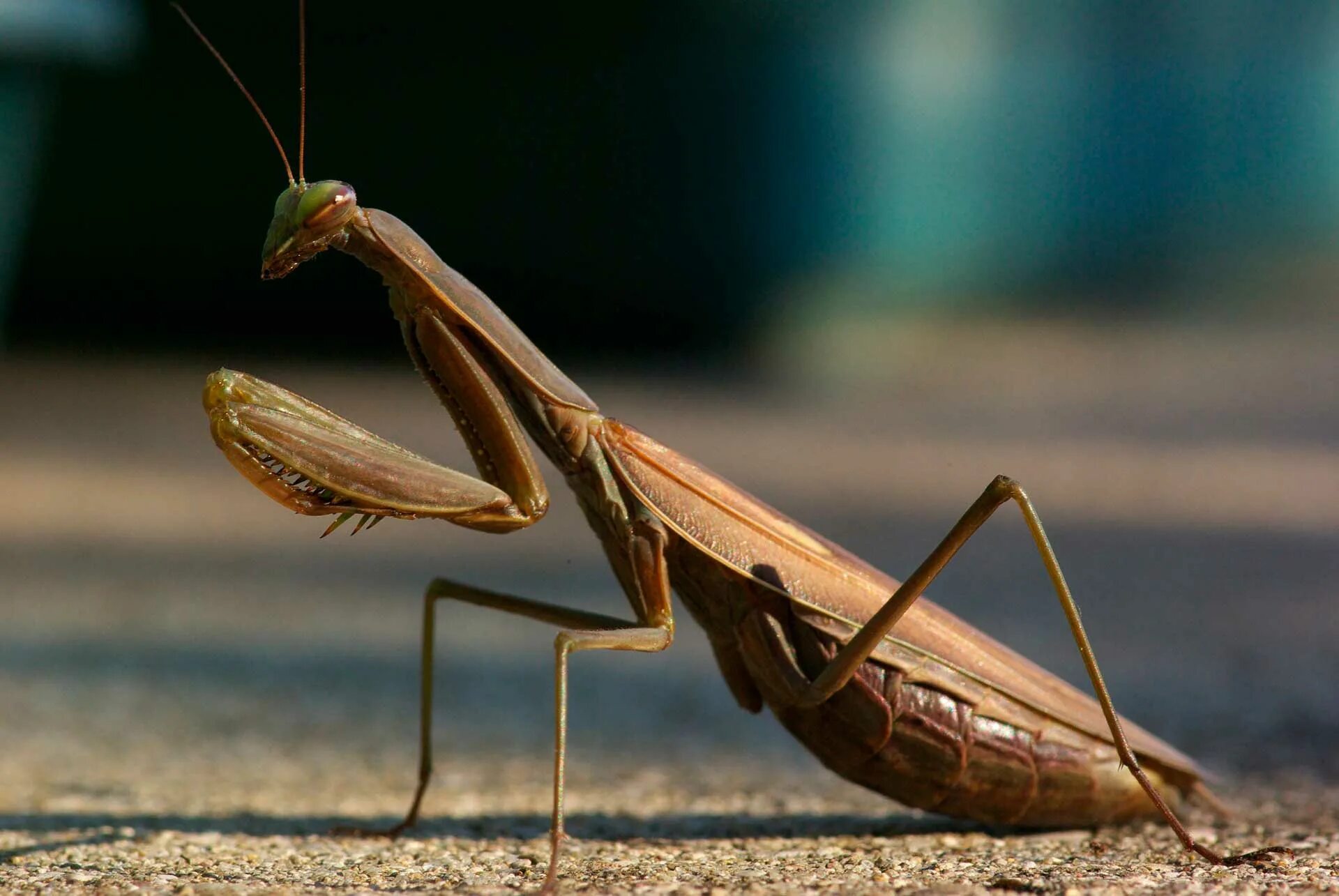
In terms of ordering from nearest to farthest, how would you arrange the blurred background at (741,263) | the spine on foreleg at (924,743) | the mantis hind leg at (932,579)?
the mantis hind leg at (932,579), the spine on foreleg at (924,743), the blurred background at (741,263)

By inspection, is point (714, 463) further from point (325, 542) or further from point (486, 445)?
point (486, 445)

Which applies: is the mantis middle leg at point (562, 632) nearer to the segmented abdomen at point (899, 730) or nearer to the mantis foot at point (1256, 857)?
the segmented abdomen at point (899, 730)

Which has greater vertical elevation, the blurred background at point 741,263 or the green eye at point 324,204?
the blurred background at point 741,263

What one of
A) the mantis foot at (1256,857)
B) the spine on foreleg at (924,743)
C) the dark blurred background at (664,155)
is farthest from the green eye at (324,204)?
the dark blurred background at (664,155)

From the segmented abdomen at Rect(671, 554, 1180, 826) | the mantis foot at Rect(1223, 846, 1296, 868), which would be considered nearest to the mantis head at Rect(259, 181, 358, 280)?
the segmented abdomen at Rect(671, 554, 1180, 826)

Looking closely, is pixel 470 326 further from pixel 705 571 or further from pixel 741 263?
pixel 741 263

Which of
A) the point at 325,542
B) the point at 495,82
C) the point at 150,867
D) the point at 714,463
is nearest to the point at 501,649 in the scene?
the point at 325,542

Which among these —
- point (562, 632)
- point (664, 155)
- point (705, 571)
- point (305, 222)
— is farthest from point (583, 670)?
point (664, 155)

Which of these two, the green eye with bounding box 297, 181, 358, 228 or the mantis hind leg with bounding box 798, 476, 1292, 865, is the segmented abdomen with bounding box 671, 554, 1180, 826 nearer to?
the mantis hind leg with bounding box 798, 476, 1292, 865
